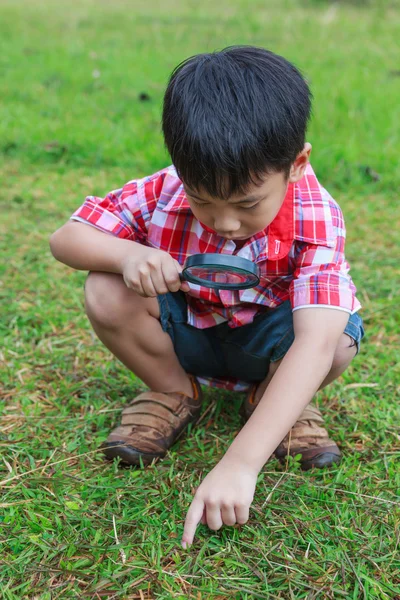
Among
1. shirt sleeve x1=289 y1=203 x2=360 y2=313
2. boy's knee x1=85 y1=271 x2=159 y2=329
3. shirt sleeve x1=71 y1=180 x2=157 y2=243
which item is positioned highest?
shirt sleeve x1=71 y1=180 x2=157 y2=243

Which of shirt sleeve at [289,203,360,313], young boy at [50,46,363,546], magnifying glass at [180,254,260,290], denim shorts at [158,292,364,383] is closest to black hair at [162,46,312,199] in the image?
young boy at [50,46,363,546]

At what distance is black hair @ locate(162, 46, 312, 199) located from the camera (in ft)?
5.02

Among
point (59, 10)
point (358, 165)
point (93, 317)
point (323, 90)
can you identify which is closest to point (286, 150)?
point (93, 317)

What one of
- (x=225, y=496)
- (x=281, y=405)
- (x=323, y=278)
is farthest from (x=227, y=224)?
(x=225, y=496)

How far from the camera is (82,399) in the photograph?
225cm

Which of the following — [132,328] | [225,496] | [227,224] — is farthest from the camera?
[132,328]

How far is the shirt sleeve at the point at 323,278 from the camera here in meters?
1.73

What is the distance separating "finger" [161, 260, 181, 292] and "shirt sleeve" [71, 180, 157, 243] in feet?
0.90

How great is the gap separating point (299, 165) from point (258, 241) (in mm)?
223

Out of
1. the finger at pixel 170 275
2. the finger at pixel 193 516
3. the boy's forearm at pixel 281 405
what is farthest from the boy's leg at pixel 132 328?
the finger at pixel 193 516

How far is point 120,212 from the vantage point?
6.45 ft

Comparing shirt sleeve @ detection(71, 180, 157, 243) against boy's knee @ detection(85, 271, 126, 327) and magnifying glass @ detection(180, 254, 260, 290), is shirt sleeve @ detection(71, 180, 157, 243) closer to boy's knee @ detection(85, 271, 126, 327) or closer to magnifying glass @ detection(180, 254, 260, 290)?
boy's knee @ detection(85, 271, 126, 327)

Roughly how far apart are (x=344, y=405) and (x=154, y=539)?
0.84m

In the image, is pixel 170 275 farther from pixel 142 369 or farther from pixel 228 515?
pixel 228 515
